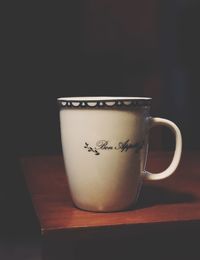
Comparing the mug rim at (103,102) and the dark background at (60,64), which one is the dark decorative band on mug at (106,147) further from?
the dark background at (60,64)

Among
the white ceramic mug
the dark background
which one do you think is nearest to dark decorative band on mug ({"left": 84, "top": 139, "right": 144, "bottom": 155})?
the white ceramic mug

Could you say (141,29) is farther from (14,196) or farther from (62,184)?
(62,184)

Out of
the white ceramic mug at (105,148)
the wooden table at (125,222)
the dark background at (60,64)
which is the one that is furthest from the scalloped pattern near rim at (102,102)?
the dark background at (60,64)

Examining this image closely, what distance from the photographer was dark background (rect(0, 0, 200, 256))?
225cm

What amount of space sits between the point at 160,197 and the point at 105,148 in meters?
0.14

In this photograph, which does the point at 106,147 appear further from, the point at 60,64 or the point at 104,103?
the point at 60,64

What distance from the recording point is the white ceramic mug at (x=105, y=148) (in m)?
0.53

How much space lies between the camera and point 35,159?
101 centimetres

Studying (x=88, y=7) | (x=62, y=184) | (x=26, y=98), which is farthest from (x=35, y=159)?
(x=88, y=7)

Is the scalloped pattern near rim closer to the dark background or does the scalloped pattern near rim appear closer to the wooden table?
the wooden table

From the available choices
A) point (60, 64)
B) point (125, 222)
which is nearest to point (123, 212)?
point (125, 222)

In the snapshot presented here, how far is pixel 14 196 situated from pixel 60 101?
1758mm

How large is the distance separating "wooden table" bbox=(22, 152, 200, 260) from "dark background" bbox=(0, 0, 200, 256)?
1387mm

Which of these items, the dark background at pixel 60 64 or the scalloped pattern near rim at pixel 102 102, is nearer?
the scalloped pattern near rim at pixel 102 102
